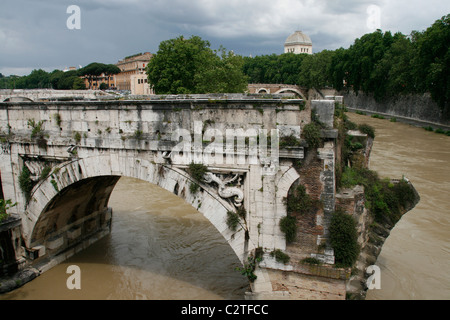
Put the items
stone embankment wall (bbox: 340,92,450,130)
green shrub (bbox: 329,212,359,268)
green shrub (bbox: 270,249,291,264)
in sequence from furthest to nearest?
stone embankment wall (bbox: 340,92,450,130) → green shrub (bbox: 270,249,291,264) → green shrub (bbox: 329,212,359,268)

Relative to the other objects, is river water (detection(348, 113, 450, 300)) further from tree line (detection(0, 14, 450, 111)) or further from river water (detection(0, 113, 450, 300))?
tree line (detection(0, 14, 450, 111))

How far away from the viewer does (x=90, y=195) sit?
33.9 ft

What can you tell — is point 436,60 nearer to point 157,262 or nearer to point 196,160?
point 157,262

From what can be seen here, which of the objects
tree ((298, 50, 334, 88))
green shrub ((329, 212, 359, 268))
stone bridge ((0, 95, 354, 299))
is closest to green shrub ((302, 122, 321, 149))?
stone bridge ((0, 95, 354, 299))

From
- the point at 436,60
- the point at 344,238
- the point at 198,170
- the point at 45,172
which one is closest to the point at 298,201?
the point at 344,238

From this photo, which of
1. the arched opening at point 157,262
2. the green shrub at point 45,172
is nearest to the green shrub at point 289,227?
the arched opening at point 157,262

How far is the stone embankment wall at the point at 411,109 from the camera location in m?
30.1

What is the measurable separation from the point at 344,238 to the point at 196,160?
9.77 feet

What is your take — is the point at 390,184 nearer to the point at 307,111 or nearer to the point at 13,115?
the point at 307,111

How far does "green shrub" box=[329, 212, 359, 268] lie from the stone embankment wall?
89.3 feet

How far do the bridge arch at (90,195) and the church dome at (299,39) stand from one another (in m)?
109

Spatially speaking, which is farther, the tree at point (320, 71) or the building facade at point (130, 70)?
the building facade at point (130, 70)

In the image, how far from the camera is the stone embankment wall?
30.1 metres

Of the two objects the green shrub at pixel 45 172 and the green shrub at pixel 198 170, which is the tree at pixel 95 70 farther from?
the green shrub at pixel 198 170
